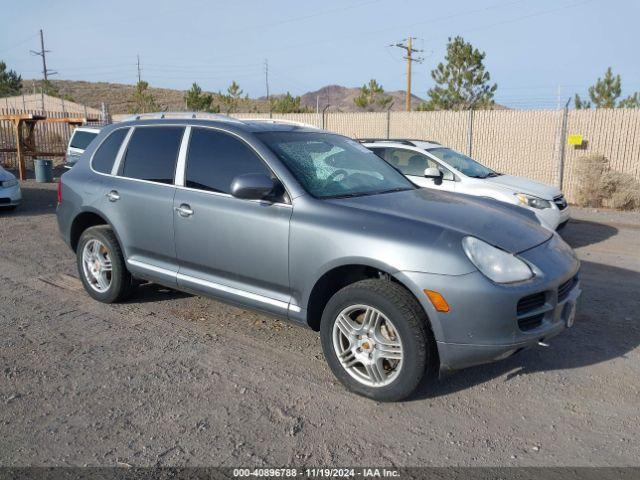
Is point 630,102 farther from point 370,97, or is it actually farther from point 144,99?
point 144,99

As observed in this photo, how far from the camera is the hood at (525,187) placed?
8.82 m

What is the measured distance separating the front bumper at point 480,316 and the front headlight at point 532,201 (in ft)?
17.5

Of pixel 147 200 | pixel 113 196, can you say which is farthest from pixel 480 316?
pixel 113 196

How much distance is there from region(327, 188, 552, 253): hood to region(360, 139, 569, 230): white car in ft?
12.5

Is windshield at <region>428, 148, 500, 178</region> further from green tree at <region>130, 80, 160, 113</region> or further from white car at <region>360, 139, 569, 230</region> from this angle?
green tree at <region>130, 80, 160, 113</region>

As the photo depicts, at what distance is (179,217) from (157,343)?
1038 millimetres

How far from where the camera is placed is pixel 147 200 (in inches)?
196

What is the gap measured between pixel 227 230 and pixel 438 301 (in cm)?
175

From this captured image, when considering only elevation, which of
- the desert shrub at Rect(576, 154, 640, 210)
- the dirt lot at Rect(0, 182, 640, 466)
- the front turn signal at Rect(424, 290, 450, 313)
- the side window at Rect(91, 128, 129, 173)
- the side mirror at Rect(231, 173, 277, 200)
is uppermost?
the side window at Rect(91, 128, 129, 173)

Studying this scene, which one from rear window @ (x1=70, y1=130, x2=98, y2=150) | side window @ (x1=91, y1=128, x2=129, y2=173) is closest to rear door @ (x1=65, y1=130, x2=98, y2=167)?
rear window @ (x1=70, y1=130, x2=98, y2=150)

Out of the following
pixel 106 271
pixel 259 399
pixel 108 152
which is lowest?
pixel 259 399

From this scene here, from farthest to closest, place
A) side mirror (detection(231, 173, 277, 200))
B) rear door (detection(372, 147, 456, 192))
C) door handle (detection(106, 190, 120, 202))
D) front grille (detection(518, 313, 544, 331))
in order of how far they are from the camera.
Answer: rear door (detection(372, 147, 456, 192))
door handle (detection(106, 190, 120, 202))
side mirror (detection(231, 173, 277, 200))
front grille (detection(518, 313, 544, 331))

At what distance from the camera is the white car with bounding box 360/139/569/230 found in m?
8.66

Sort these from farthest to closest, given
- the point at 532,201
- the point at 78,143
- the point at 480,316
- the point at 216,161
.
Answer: the point at 78,143 → the point at 532,201 → the point at 216,161 → the point at 480,316
